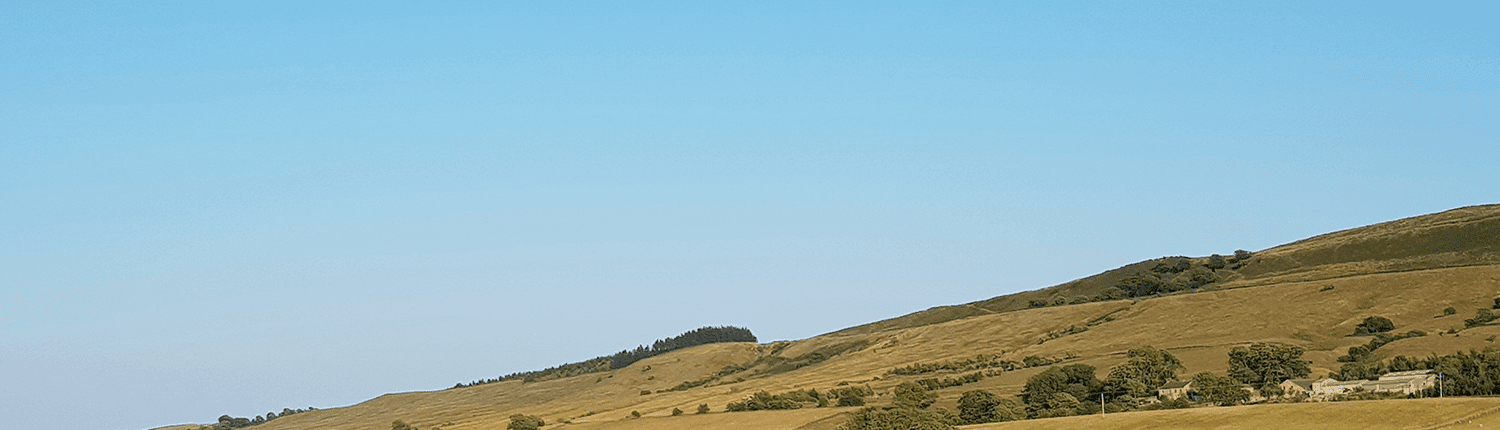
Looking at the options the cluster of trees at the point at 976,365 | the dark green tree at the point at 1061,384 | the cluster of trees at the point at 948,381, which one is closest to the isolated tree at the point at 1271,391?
the dark green tree at the point at 1061,384

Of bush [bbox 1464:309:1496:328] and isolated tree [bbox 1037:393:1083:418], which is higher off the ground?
bush [bbox 1464:309:1496:328]

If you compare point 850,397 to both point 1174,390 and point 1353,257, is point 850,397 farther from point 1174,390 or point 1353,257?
point 1353,257

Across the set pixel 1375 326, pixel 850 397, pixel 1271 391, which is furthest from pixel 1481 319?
pixel 850 397

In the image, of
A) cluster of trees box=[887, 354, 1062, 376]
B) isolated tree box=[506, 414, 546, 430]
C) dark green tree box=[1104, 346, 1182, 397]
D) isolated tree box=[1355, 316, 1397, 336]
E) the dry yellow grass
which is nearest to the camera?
the dry yellow grass

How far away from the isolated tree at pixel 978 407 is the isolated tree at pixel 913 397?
362 cm

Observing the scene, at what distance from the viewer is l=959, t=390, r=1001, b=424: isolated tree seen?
97.2 m

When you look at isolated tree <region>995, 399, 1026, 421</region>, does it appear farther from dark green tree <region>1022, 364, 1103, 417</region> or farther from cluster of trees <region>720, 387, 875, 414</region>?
cluster of trees <region>720, 387, 875, 414</region>

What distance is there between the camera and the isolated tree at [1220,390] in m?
90.9

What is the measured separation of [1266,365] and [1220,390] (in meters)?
8.67

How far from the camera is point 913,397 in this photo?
353 ft

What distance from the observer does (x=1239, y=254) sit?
166 meters

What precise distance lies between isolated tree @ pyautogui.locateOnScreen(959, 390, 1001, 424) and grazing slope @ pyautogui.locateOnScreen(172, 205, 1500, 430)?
4904 millimetres

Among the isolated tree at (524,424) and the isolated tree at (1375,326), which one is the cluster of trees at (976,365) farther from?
the isolated tree at (524,424)

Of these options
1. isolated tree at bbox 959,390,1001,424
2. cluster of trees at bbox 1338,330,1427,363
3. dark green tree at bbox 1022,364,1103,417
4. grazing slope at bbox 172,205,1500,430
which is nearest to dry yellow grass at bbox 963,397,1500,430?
grazing slope at bbox 172,205,1500,430
